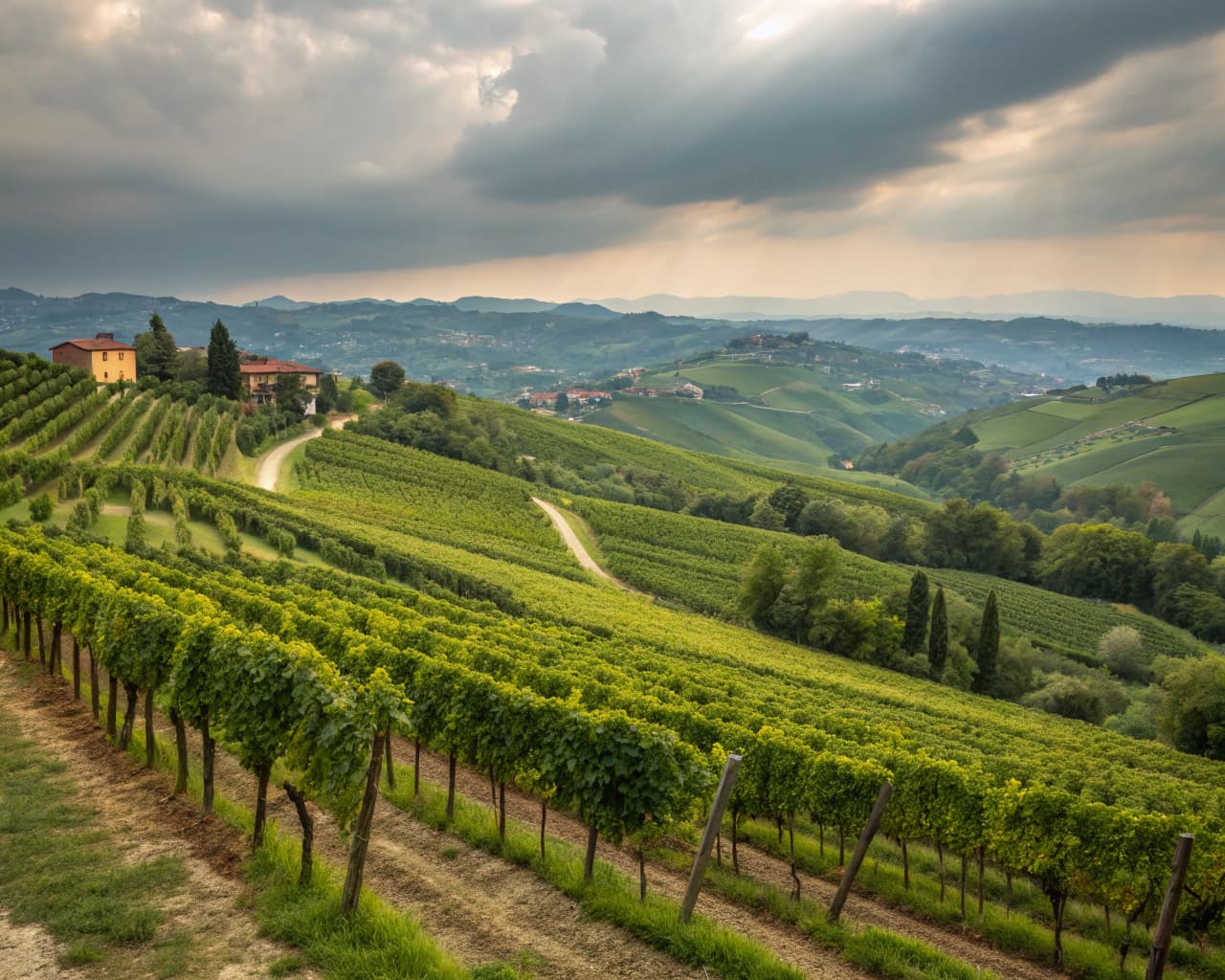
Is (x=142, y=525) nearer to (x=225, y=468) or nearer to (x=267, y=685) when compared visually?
(x=225, y=468)

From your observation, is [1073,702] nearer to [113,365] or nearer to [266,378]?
[266,378]

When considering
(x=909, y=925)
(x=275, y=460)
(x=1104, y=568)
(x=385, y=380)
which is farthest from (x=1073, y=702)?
(x=385, y=380)

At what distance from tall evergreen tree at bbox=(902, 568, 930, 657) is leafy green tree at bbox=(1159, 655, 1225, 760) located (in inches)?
714

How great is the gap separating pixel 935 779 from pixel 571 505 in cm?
7943

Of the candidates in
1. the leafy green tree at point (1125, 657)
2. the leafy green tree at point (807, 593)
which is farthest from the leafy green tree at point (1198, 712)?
the leafy green tree at point (1125, 657)

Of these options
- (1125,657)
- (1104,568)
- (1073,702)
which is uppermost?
(1073,702)

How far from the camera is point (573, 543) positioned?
82.1 metres

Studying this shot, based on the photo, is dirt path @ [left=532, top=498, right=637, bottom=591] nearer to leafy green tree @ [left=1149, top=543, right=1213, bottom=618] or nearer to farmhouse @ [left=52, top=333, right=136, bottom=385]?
farmhouse @ [left=52, top=333, right=136, bottom=385]

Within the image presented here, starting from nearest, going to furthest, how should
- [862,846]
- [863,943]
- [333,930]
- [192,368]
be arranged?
[333,930]
[862,846]
[863,943]
[192,368]

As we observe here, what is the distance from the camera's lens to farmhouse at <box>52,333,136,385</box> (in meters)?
97.4

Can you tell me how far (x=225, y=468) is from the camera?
244 feet

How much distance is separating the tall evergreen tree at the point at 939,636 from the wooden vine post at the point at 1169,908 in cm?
5301

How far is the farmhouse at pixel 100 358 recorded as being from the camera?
9744 cm

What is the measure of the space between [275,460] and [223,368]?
73.0 ft
